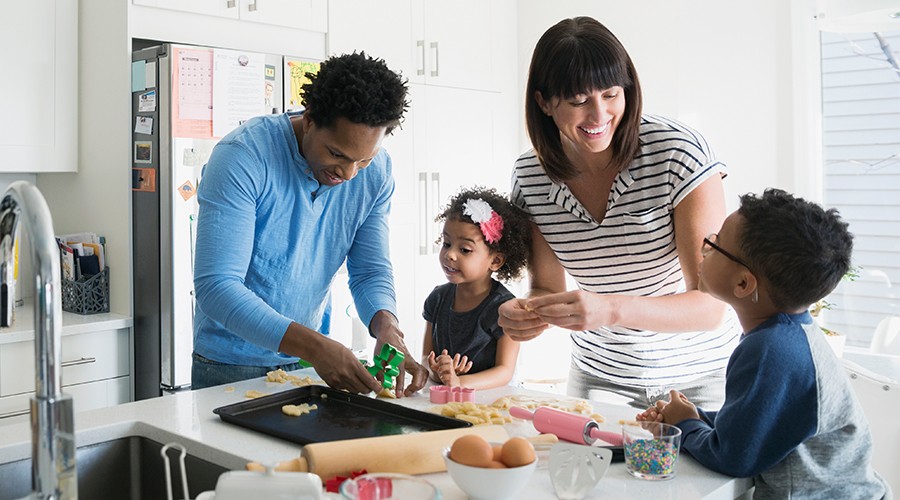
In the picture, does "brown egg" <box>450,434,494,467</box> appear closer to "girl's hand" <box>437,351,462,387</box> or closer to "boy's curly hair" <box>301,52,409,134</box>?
"girl's hand" <box>437,351,462,387</box>

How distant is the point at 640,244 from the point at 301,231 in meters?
0.73

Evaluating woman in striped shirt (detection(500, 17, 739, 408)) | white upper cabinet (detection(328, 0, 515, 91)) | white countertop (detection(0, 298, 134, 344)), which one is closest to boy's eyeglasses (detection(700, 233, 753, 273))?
woman in striped shirt (detection(500, 17, 739, 408))

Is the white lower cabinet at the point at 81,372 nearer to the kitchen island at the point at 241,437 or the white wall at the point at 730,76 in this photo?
the kitchen island at the point at 241,437

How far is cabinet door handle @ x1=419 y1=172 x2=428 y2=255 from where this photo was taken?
12.6 feet

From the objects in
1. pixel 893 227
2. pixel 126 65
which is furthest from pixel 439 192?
pixel 893 227

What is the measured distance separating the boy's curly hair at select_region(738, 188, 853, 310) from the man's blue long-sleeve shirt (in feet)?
2.83

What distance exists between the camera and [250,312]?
5.36ft

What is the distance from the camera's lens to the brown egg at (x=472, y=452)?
3.65 feet

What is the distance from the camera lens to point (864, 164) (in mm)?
3434

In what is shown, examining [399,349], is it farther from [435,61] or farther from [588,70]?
[435,61]

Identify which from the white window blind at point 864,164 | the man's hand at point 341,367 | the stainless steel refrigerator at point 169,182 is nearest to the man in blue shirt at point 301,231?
the man's hand at point 341,367

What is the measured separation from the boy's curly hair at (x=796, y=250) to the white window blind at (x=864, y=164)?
89.5 inches

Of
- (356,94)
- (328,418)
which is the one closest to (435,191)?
(356,94)

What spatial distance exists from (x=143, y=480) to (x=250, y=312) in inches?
13.8
